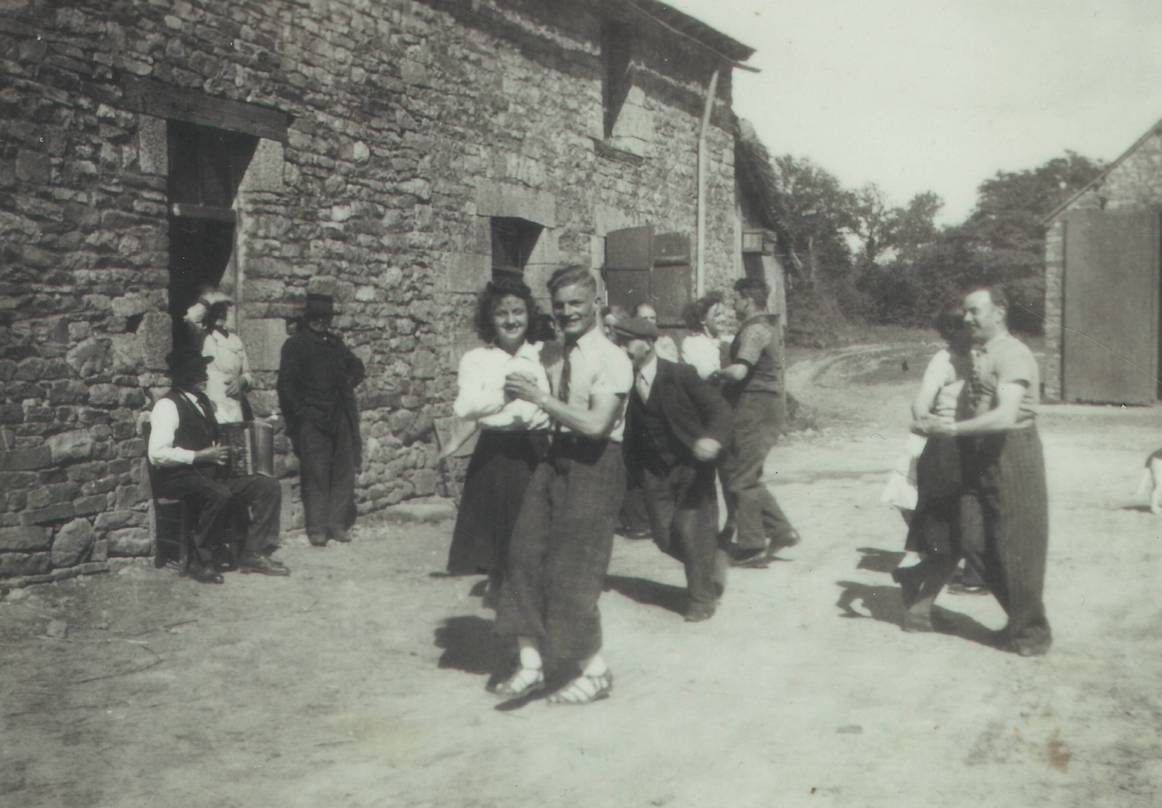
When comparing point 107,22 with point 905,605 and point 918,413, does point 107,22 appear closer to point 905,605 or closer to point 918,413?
point 918,413

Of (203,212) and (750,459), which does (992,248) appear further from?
(203,212)

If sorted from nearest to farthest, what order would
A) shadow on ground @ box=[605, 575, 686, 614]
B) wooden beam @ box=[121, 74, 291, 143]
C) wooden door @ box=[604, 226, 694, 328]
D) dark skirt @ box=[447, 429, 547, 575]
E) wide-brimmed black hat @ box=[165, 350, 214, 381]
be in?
dark skirt @ box=[447, 429, 547, 575], shadow on ground @ box=[605, 575, 686, 614], wide-brimmed black hat @ box=[165, 350, 214, 381], wooden beam @ box=[121, 74, 291, 143], wooden door @ box=[604, 226, 694, 328]

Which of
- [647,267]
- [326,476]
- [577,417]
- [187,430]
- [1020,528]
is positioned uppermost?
[647,267]

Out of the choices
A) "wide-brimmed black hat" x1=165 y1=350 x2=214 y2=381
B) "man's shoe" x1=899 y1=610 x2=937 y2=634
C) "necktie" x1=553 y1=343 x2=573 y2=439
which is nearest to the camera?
"necktie" x1=553 y1=343 x2=573 y2=439

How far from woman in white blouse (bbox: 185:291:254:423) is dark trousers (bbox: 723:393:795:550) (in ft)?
10.7

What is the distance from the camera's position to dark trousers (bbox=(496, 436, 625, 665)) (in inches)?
182

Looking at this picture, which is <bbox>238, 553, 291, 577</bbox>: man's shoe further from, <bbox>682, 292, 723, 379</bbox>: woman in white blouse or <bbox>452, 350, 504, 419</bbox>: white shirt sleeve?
<bbox>682, 292, 723, 379</bbox>: woman in white blouse

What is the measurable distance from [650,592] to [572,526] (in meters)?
2.31

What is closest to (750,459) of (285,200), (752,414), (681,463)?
(752,414)

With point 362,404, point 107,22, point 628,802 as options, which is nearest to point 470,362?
point 628,802

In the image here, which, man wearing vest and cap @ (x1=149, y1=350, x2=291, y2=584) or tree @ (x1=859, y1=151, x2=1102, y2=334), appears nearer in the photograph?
man wearing vest and cap @ (x1=149, y1=350, x2=291, y2=584)

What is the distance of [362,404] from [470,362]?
4.49m

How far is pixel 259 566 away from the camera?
715cm

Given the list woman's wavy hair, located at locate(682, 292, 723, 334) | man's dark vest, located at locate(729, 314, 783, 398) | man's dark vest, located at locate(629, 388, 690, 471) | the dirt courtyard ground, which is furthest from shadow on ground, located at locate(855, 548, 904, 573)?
woman's wavy hair, located at locate(682, 292, 723, 334)
